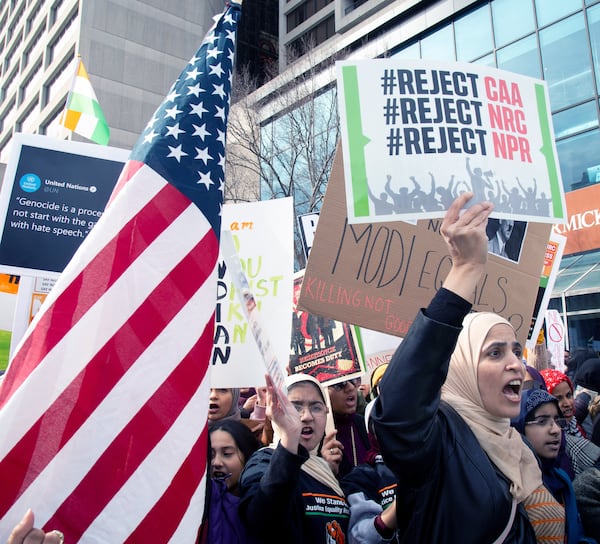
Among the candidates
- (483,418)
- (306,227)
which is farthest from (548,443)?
(306,227)

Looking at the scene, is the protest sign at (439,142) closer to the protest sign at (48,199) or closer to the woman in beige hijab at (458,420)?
the woman in beige hijab at (458,420)

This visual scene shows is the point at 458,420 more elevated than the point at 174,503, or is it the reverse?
the point at 458,420

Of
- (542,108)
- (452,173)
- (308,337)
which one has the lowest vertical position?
(308,337)

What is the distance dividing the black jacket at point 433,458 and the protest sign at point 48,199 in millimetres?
2130

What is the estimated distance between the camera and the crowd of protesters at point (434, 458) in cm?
139

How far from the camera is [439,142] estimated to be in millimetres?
2053

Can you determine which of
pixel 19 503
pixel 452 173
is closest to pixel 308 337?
pixel 452 173

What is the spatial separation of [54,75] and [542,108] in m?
35.1

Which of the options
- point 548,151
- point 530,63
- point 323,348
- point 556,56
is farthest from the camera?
point 530,63

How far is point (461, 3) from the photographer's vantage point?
17141 mm

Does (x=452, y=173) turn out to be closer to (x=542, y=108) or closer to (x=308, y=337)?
(x=542, y=108)

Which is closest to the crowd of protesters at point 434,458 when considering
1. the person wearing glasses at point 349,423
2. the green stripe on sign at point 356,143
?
the green stripe on sign at point 356,143

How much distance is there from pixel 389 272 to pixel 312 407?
2.60ft

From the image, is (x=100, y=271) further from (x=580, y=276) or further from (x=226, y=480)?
(x=580, y=276)
